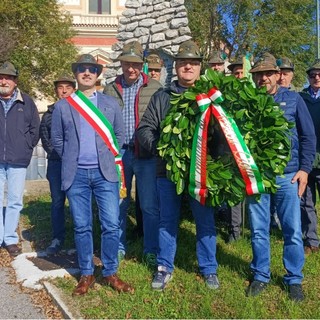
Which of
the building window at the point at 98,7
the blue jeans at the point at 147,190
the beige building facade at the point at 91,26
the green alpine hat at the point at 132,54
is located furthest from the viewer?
the building window at the point at 98,7

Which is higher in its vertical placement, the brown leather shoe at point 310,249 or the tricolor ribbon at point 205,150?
the tricolor ribbon at point 205,150

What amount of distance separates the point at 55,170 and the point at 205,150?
230 centimetres

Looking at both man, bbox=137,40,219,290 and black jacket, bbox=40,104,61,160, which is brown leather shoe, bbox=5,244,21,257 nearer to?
black jacket, bbox=40,104,61,160

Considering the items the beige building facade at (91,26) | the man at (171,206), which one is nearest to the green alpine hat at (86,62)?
the man at (171,206)

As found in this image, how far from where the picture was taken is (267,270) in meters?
4.03

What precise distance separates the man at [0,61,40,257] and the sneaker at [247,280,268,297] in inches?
115

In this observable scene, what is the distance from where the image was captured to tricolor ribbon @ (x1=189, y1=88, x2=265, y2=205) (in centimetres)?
372

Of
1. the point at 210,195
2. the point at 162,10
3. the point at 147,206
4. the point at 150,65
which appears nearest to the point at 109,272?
the point at 147,206

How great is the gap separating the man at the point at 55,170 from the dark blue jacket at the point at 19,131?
124 millimetres

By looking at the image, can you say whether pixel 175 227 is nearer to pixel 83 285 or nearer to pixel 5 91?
pixel 83 285

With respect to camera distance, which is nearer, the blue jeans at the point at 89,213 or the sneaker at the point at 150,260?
the blue jeans at the point at 89,213

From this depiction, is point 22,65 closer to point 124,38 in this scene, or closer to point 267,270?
point 124,38

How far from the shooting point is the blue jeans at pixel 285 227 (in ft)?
12.9

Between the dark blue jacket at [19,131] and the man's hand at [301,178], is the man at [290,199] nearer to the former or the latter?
the man's hand at [301,178]
